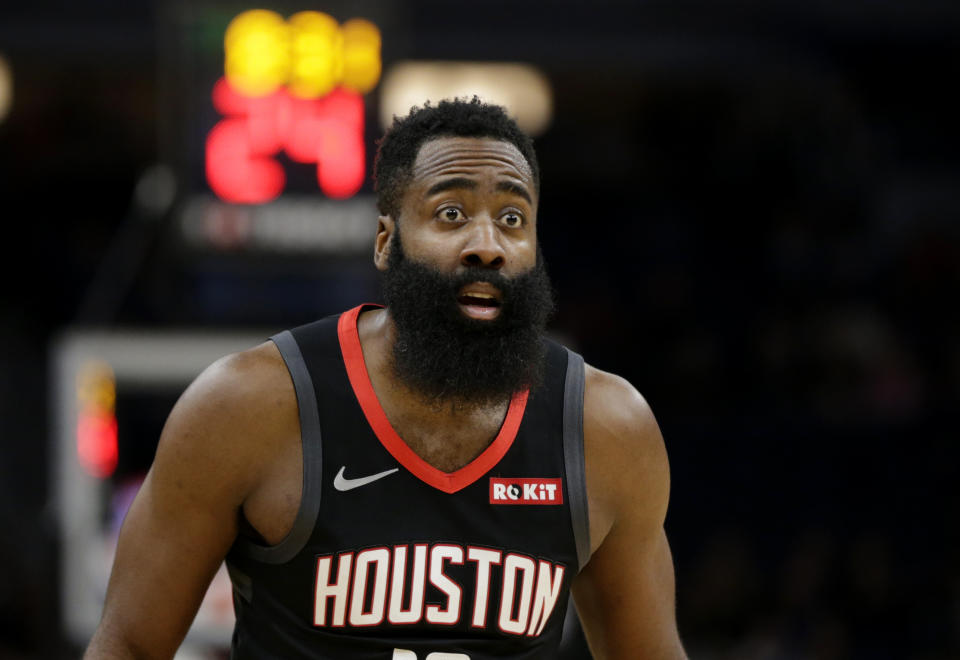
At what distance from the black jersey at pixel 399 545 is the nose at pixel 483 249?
0.29m

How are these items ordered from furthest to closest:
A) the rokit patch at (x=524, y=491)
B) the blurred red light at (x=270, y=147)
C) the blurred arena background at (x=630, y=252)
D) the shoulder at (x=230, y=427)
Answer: the blurred arena background at (x=630, y=252) → the blurred red light at (x=270, y=147) → the rokit patch at (x=524, y=491) → the shoulder at (x=230, y=427)

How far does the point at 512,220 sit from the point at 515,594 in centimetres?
66

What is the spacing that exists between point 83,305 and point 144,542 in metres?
8.77

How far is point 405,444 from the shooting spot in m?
2.52

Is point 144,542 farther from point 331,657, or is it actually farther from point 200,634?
point 200,634

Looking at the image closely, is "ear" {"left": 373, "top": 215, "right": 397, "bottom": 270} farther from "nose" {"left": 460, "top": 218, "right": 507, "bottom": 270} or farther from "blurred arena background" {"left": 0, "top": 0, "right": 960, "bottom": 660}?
"blurred arena background" {"left": 0, "top": 0, "right": 960, "bottom": 660}

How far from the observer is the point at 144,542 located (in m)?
2.45

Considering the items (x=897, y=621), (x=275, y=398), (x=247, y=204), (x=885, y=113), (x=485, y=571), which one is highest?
(x=885, y=113)

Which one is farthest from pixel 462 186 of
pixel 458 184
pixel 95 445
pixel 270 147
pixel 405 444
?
pixel 95 445

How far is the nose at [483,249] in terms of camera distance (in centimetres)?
246

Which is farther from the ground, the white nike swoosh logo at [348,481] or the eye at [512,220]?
the eye at [512,220]

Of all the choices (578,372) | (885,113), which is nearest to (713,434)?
(885,113)

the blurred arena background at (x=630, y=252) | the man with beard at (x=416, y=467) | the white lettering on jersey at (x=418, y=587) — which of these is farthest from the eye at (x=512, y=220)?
the blurred arena background at (x=630, y=252)

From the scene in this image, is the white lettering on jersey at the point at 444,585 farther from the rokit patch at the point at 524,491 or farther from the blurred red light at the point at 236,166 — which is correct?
the blurred red light at the point at 236,166
